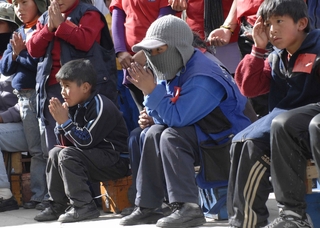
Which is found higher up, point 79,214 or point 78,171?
point 78,171

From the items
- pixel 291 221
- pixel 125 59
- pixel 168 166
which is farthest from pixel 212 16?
pixel 291 221

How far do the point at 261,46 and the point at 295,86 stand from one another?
337 mm

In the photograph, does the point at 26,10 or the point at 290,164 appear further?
the point at 26,10

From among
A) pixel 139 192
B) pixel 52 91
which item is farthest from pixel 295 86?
pixel 52 91

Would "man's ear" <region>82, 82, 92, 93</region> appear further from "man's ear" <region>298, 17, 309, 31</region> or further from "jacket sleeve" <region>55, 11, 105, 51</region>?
"man's ear" <region>298, 17, 309, 31</region>

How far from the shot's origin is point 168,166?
4941mm

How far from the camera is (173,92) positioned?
514cm

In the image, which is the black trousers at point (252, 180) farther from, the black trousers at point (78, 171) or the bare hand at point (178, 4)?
the bare hand at point (178, 4)

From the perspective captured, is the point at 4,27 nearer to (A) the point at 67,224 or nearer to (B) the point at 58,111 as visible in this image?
(B) the point at 58,111

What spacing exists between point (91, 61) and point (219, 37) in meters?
1.24

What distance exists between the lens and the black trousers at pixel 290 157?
4.14 metres

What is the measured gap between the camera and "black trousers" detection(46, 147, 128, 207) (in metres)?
5.68

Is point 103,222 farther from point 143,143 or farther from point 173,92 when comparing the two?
point 173,92

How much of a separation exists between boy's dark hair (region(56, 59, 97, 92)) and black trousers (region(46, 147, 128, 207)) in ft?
1.86
